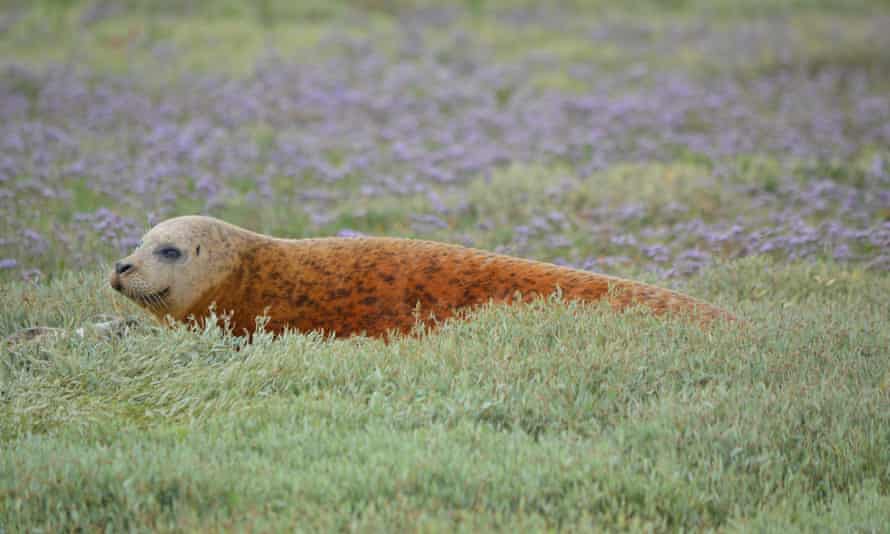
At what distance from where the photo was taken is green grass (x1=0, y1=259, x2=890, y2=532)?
381 cm

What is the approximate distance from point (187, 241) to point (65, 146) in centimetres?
709

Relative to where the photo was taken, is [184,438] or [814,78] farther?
[814,78]

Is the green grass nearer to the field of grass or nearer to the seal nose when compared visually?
the field of grass

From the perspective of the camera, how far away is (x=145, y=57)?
18.3 meters

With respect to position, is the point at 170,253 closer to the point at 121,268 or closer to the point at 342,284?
the point at 121,268

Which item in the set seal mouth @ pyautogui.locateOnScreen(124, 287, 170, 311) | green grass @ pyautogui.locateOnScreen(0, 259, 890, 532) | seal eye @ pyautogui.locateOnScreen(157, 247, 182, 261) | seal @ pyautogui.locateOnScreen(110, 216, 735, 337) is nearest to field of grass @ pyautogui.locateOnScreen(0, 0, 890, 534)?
green grass @ pyautogui.locateOnScreen(0, 259, 890, 532)

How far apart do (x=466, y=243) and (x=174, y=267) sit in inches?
145

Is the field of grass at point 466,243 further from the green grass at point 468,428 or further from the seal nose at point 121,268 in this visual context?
the seal nose at point 121,268

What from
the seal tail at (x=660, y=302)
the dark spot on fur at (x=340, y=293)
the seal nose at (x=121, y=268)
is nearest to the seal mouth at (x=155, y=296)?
the seal nose at (x=121, y=268)

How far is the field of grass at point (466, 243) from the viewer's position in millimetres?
3936

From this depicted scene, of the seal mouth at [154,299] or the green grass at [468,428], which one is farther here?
the seal mouth at [154,299]

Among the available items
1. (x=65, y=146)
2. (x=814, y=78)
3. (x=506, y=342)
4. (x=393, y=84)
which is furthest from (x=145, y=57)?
(x=506, y=342)

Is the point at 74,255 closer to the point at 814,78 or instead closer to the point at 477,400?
the point at 477,400

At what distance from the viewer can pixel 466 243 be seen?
903 centimetres
